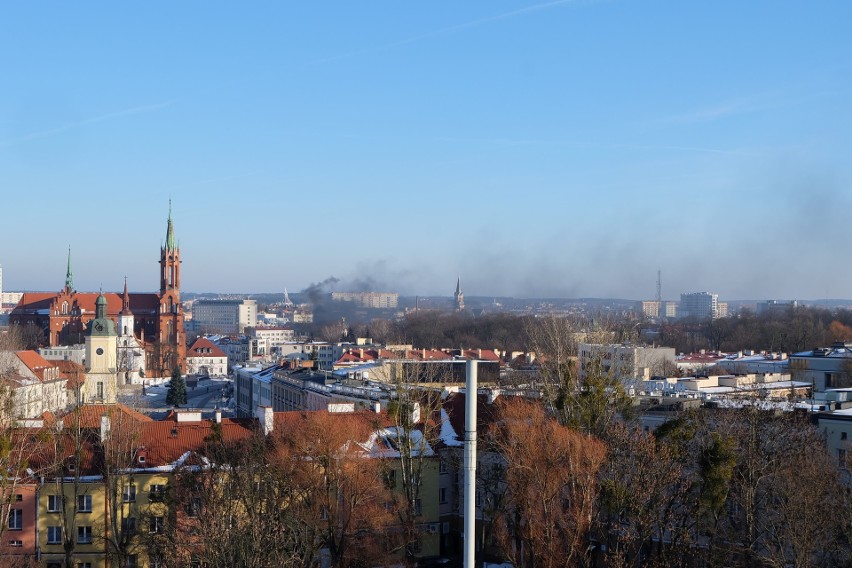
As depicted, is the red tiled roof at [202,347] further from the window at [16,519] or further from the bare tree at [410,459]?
the window at [16,519]

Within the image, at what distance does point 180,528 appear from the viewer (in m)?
30.6

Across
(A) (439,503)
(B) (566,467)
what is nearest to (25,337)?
(A) (439,503)

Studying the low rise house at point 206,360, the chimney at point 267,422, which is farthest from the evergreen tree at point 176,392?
the chimney at point 267,422

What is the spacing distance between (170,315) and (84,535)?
92148 millimetres

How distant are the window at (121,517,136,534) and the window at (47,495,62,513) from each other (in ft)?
7.17

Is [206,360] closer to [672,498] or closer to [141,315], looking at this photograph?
[141,315]

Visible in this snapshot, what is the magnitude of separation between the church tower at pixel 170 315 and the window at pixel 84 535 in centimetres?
8686

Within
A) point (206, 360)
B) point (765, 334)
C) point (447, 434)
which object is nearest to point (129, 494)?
point (447, 434)

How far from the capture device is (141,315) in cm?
12612

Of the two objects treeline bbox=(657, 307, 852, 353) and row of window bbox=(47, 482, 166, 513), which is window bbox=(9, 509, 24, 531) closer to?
row of window bbox=(47, 482, 166, 513)

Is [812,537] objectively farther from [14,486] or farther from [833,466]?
[14,486]

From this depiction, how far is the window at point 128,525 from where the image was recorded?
108 ft

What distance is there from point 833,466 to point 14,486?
23.3 metres

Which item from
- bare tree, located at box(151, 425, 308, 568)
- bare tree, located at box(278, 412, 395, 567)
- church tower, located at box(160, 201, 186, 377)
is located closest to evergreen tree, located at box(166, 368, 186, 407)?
church tower, located at box(160, 201, 186, 377)
